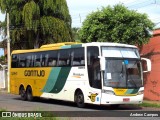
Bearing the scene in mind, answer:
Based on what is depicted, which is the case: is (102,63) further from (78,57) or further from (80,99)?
(80,99)

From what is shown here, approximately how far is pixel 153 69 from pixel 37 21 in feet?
51.1

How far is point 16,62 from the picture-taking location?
2784cm

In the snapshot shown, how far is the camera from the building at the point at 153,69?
24438 mm

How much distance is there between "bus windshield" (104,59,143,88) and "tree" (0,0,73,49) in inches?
728

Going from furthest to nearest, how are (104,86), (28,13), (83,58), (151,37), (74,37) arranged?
1. (74,37)
2. (28,13)
3. (151,37)
4. (83,58)
5. (104,86)

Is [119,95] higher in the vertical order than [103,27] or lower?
lower

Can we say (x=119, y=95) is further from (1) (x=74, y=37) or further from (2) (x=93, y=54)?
(1) (x=74, y=37)

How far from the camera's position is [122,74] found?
19.8m

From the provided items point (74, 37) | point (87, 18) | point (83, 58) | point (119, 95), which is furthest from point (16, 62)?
point (74, 37)

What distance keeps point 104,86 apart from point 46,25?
62.6ft

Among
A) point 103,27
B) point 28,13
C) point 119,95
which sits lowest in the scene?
point 119,95

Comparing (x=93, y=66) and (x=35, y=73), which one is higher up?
(x=93, y=66)

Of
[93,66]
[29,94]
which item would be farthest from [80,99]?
[29,94]

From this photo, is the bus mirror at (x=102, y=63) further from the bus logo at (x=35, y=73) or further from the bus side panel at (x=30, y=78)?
the bus logo at (x=35, y=73)
